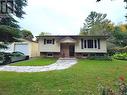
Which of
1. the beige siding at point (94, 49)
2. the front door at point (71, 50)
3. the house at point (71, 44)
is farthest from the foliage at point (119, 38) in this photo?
the front door at point (71, 50)

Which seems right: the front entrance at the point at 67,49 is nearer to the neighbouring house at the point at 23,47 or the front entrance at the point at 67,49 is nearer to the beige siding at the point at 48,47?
the beige siding at the point at 48,47

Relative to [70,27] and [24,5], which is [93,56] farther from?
[70,27]

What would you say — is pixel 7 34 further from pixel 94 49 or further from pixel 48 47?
pixel 94 49

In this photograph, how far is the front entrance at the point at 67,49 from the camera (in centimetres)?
3947

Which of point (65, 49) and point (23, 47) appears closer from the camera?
point (23, 47)

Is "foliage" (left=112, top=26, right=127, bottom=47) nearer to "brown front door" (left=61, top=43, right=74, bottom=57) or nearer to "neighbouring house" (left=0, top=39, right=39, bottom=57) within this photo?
"brown front door" (left=61, top=43, right=74, bottom=57)

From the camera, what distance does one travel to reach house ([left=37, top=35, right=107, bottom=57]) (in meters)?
38.3

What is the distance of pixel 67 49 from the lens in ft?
129

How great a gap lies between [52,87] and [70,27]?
2554 inches

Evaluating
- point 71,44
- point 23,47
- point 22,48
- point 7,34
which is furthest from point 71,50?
point 7,34

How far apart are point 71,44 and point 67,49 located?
1020 millimetres

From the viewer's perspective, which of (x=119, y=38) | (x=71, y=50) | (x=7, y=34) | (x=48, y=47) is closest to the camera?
(x=7, y=34)

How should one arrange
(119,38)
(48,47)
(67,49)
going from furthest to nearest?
(119,38)
(67,49)
(48,47)

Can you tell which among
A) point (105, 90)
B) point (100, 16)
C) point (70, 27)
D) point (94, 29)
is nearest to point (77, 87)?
point (105, 90)
